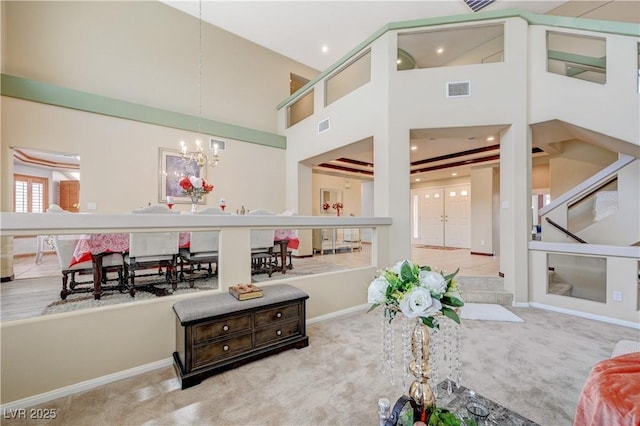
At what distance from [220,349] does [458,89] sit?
472cm

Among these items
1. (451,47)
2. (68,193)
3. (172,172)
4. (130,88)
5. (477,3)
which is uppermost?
(477,3)

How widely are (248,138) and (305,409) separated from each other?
5909mm

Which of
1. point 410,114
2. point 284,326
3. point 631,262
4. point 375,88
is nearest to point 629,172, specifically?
point 631,262

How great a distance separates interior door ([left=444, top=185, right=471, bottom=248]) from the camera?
28.0ft

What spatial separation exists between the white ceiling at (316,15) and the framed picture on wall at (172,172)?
3322 millimetres

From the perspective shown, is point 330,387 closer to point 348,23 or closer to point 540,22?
point 540,22

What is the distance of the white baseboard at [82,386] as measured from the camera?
5.56 feet

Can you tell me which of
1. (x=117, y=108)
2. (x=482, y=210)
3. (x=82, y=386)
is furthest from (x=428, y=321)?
(x=482, y=210)

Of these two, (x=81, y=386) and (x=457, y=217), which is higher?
(x=457, y=217)

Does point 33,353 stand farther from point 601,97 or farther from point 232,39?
point 232,39

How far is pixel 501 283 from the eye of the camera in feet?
13.2

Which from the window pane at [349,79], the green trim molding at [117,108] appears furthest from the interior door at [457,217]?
the green trim molding at [117,108]

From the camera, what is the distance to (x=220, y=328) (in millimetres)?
2078

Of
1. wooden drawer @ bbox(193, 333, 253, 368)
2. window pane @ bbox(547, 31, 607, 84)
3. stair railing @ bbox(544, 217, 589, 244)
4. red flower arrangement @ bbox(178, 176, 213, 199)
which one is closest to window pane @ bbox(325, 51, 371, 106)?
window pane @ bbox(547, 31, 607, 84)
